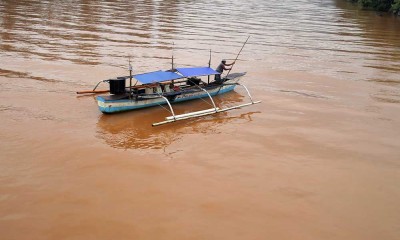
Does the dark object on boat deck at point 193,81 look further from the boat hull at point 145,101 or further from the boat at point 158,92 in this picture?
the boat hull at point 145,101

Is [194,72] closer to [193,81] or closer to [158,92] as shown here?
[193,81]

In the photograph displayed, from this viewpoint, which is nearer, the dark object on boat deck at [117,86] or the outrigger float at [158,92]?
the outrigger float at [158,92]

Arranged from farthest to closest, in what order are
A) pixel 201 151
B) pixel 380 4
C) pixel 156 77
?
pixel 380 4
pixel 156 77
pixel 201 151

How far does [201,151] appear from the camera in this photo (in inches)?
443

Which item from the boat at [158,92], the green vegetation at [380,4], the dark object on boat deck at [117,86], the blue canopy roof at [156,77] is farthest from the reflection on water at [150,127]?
the green vegetation at [380,4]

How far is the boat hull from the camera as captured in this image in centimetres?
1277

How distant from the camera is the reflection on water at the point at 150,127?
1162cm

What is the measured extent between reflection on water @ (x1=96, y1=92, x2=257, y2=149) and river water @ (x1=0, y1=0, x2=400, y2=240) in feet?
0.20

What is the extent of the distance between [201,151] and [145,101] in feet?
11.0

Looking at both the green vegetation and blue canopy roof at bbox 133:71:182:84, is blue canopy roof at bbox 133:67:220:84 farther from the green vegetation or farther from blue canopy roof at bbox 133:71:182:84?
the green vegetation

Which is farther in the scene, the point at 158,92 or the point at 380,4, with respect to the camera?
the point at 380,4

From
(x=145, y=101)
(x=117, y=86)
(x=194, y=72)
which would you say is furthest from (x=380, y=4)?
(x=117, y=86)

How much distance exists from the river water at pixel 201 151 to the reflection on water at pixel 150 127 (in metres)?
0.06

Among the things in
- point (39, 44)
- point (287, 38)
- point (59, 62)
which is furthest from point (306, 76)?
point (39, 44)
